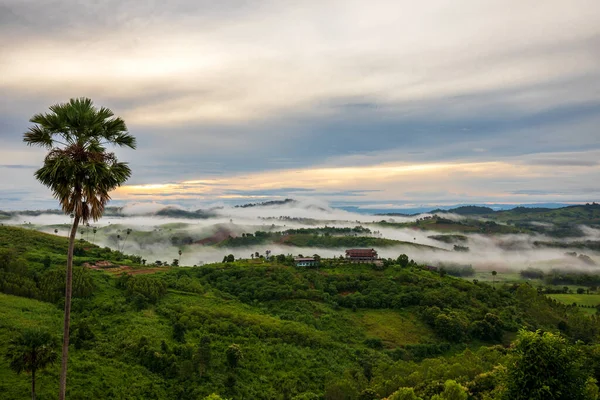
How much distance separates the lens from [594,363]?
37.1m

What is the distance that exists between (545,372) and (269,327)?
60024 mm

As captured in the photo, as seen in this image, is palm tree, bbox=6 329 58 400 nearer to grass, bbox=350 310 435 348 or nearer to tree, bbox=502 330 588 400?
tree, bbox=502 330 588 400

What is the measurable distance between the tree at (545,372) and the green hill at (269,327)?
13704 millimetres

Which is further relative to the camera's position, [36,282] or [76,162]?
[36,282]

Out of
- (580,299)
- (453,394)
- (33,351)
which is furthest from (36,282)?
(580,299)

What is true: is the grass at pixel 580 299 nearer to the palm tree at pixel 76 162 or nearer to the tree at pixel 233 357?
the tree at pixel 233 357

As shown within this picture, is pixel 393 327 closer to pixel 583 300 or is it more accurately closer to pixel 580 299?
pixel 583 300

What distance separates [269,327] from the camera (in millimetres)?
74125

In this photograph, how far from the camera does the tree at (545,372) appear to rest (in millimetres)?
20172

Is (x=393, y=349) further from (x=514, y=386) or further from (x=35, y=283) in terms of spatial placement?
(x=35, y=283)

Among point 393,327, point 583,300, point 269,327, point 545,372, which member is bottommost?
point 583,300

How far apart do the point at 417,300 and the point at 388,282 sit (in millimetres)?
13249

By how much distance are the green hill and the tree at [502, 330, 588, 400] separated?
13704mm

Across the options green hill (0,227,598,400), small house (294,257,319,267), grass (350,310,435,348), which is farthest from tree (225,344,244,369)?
small house (294,257,319,267)
